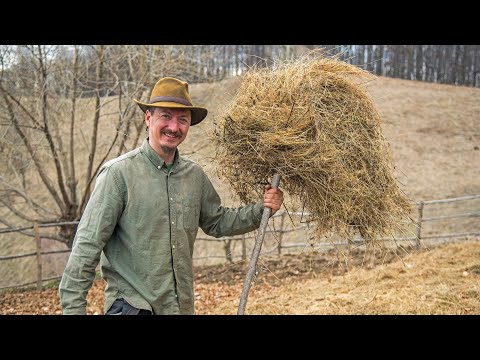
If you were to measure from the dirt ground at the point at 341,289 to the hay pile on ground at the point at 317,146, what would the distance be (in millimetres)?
1958

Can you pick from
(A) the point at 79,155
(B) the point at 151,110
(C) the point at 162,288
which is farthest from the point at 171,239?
(A) the point at 79,155

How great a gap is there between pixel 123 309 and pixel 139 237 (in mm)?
424

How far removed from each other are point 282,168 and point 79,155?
18.0 meters

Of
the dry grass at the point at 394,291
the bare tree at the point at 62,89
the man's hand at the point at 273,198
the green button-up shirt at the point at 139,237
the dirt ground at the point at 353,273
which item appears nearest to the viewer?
the green button-up shirt at the point at 139,237

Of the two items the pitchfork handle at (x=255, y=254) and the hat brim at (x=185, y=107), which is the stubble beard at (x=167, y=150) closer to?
the hat brim at (x=185, y=107)

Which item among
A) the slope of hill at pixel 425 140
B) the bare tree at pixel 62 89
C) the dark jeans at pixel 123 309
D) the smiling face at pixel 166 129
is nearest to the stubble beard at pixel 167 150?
the smiling face at pixel 166 129

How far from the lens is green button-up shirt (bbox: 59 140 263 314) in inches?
101

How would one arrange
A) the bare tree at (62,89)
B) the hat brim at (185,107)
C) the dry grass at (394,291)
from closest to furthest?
the hat brim at (185,107) < the dry grass at (394,291) < the bare tree at (62,89)

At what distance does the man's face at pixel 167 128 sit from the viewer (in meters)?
2.84

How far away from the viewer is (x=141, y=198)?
8.90ft

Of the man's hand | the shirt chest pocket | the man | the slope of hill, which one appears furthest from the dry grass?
the slope of hill

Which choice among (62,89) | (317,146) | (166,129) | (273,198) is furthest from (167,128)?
(62,89)
